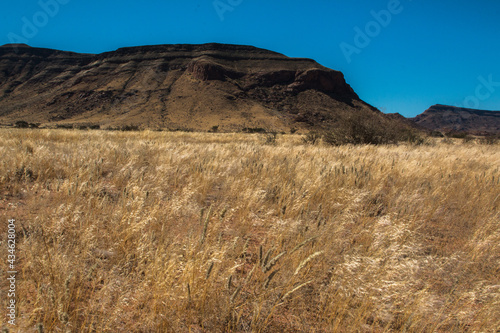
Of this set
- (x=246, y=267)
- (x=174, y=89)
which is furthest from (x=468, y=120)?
(x=246, y=267)

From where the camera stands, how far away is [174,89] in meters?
82.1

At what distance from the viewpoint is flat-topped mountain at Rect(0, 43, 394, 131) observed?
6694 centimetres

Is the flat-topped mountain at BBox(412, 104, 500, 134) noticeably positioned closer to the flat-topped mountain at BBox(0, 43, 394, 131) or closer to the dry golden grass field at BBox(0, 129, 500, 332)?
the flat-topped mountain at BBox(0, 43, 394, 131)

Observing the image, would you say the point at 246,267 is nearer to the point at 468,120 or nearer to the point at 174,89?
the point at 174,89

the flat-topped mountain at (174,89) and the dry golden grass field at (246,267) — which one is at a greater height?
the flat-topped mountain at (174,89)

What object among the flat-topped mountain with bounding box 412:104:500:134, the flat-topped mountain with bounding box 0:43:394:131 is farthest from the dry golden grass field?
the flat-topped mountain with bounding box 412:104:500:134

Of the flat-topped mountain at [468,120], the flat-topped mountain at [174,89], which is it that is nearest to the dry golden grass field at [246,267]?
the flat-topped mountain at [174,89]

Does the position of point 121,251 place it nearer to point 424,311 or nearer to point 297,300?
point 297,300

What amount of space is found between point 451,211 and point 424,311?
257 centimetres

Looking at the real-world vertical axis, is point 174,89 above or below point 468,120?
below

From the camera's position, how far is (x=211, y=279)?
1.42 meters

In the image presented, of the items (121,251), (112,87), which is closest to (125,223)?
(121,251)

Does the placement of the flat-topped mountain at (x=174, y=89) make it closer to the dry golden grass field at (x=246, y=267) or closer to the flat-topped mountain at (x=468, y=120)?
the dry golden grass field at (x=246, y=267)

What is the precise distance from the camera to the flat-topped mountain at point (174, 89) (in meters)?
66.9
